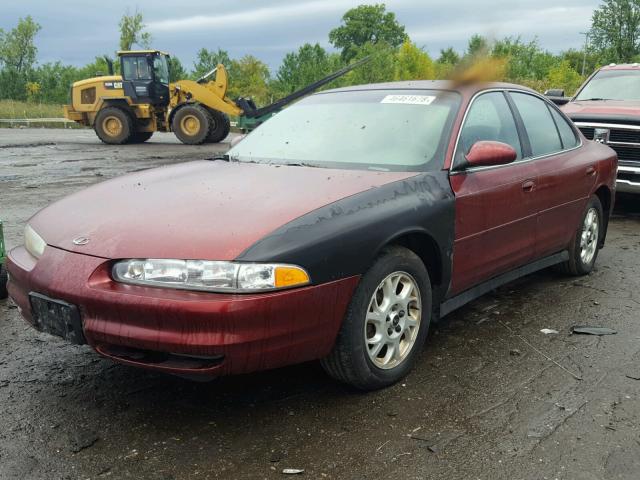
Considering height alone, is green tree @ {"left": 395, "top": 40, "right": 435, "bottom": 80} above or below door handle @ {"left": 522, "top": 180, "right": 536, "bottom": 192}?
above

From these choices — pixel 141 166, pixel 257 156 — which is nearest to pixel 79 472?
pixel 257 156

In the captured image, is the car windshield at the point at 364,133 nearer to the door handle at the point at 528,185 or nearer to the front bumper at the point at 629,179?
the door handle at the point at 528,185

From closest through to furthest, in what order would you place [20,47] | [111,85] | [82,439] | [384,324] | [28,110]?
1. [82,439]
2. [384,324]
3. [111,85]
4. [28,110]
5. [20,47]

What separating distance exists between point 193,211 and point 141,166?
39.1 ft

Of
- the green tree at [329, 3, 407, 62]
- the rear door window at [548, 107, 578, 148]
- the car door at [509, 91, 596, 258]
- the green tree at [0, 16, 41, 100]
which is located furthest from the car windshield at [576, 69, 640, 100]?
the green tree at [329, 3, 407, 62]

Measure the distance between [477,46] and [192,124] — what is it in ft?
57.2

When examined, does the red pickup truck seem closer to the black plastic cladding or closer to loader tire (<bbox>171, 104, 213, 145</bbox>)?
the black plastic cladding

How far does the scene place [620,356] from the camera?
3.72 meters

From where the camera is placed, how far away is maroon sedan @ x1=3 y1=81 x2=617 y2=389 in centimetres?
269

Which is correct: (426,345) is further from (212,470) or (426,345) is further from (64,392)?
(64,392)

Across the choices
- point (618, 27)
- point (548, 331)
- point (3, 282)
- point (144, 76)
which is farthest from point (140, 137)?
point (618, 27)

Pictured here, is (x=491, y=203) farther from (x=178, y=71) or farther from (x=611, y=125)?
(x=178, y=71)

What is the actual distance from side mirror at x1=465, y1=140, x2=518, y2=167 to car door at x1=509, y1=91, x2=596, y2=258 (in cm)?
73

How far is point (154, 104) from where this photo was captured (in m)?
20.5
